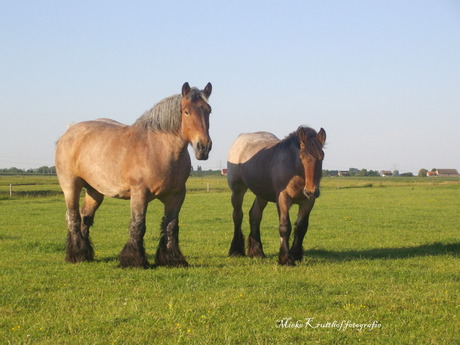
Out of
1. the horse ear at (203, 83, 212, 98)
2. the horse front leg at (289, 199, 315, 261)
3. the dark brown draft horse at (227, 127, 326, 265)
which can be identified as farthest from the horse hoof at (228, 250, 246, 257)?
the horse ear at (203, 83, 212, 98)

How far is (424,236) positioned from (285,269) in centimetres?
714

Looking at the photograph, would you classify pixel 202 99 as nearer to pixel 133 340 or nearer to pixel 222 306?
pixel 222 306

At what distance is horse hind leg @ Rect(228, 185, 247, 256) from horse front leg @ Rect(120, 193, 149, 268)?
2532 millimetres

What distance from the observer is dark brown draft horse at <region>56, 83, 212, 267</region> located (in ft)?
27.0

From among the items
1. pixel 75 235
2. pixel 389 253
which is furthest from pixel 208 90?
pixel 389 253

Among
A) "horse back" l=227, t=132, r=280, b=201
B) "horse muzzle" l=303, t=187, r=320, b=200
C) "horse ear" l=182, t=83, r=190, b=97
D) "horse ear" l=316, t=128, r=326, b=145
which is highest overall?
"horse ear" l=182, t=83, r=190, b=97

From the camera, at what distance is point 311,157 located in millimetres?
8641

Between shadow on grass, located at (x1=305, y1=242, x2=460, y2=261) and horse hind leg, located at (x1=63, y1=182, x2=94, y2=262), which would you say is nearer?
horse hind leg, located at (x1=63, y1=182, x2=94, y2=262)

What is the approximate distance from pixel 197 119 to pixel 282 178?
201 centimetres

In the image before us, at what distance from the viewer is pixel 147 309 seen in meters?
5.77

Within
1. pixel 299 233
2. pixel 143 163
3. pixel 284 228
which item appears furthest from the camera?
pixel 299 233

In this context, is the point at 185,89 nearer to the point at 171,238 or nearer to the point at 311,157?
the point at 311,157

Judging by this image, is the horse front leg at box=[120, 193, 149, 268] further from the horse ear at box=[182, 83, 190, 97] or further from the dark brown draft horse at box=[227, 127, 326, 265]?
the dark brown draft horse at box=[227, 127, 326, 265]

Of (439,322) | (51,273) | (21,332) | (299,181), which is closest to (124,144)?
(51,273)
